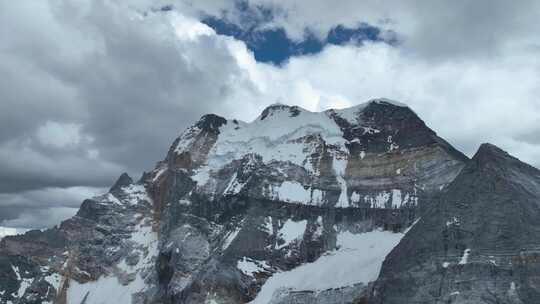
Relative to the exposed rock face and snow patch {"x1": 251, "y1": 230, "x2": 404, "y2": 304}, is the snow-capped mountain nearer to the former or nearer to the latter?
the exposed rock face

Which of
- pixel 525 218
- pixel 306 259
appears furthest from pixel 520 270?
pixel 306 259

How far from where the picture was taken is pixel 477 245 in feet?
391

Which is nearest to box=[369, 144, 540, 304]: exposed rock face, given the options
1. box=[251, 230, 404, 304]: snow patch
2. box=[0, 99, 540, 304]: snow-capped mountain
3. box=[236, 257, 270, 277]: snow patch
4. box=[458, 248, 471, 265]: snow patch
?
box=[458, 248, 471, 265]: snow patch

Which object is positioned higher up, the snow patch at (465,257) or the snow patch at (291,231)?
the snow patch at (291,231)

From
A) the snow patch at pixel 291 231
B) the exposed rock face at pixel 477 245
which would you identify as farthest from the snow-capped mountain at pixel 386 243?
the snow patch at pixel 291 231

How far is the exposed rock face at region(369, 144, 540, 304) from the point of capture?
11206 cm

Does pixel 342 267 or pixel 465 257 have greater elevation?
pixel 342 267

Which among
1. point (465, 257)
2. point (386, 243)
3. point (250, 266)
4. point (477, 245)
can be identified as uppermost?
point (386, 243)

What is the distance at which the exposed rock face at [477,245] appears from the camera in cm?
11206

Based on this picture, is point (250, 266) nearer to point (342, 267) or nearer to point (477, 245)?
point (342, 267)

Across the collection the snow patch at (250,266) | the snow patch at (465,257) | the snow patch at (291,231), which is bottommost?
the snow patch at (465,257)

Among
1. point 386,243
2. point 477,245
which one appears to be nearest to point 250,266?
point 386,243

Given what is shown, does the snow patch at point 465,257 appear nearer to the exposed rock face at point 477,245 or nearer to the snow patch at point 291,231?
the exposed rock face at point 477,245

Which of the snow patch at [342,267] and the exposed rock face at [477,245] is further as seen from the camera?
the snow patch at [342,267]
